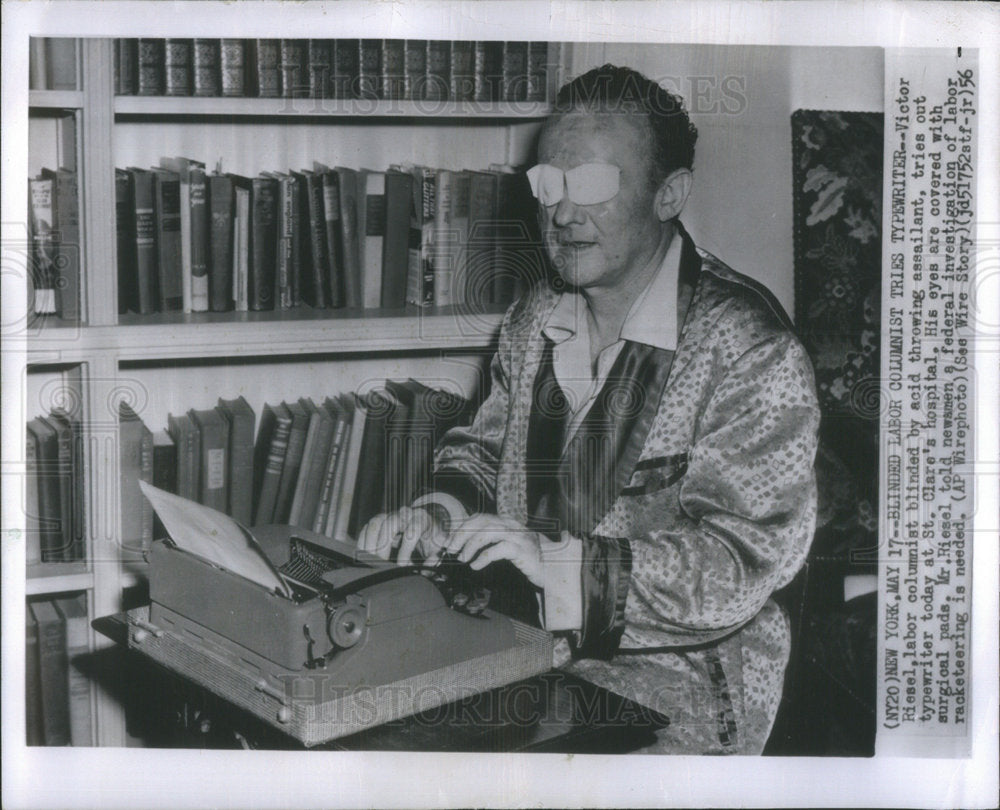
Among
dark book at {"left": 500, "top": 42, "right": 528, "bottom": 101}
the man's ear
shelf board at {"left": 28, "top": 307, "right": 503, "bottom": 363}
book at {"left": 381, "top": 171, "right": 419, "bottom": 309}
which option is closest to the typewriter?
shelf board at {"left": 28, "top": 307, "right": 503, "bottom": 363}

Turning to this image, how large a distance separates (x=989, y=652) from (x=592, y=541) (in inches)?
24.7

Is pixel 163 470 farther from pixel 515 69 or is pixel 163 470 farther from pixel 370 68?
pixel 515 69

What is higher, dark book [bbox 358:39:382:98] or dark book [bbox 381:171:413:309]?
dark book [bbox 358:39:382:98]

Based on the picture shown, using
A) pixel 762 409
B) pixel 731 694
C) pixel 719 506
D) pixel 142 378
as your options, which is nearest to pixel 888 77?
pixel 762 409

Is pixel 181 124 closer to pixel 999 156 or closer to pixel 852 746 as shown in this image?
pixel 999 156

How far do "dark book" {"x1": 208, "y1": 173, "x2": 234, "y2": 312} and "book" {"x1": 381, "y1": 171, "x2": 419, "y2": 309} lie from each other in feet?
0.75

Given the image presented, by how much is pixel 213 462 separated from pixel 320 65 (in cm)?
61

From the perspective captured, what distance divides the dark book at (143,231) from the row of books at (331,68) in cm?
12

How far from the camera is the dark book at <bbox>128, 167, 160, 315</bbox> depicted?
4.94ft

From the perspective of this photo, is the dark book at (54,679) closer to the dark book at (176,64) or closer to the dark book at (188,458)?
the dark book at (188,458)

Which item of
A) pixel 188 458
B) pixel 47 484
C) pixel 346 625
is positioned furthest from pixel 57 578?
pixel 346 625

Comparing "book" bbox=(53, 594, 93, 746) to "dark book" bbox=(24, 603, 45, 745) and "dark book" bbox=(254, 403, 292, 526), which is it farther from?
"dark book" bbox=(254, 403, 292, 526)

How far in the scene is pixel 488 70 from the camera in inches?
59.6

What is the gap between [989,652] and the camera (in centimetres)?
156
